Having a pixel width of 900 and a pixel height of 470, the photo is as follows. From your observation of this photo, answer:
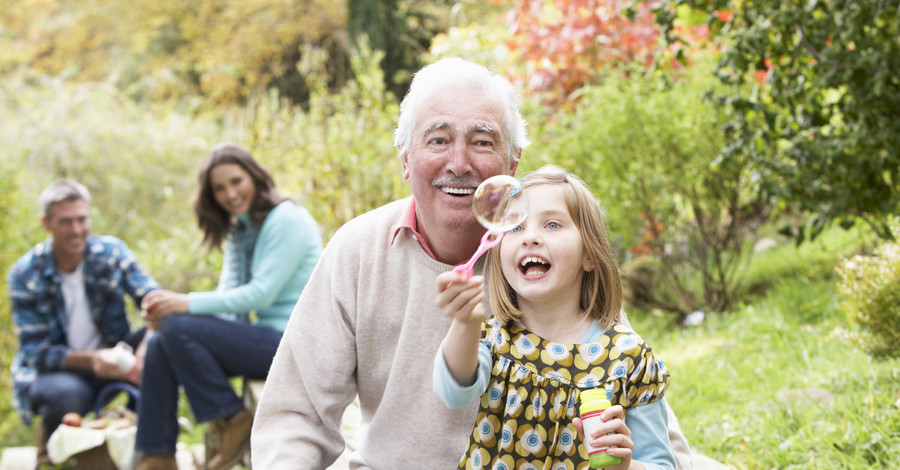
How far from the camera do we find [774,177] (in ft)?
13.6

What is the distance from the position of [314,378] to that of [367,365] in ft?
0.47

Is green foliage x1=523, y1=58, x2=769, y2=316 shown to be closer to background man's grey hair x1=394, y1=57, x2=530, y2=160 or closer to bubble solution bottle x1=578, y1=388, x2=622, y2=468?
background man's grey hair x1=394, y1=57, x2=530, y2=160

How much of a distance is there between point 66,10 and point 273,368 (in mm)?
18285

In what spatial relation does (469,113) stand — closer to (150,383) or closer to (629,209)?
(150,383)

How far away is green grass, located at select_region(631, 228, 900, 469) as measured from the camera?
9.14ft

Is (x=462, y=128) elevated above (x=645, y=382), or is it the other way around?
(x=462, y=128)

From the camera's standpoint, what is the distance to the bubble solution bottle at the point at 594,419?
5.03ft

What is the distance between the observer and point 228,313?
3900 mm

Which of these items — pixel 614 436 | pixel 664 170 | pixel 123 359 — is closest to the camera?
pixel 614 436

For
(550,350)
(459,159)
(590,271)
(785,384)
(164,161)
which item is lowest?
(785,384)

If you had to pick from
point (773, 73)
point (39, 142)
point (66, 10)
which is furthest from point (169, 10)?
point (773, 73)

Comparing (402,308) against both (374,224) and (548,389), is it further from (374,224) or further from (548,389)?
(548,389)

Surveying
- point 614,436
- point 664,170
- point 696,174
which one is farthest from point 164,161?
point 614,436

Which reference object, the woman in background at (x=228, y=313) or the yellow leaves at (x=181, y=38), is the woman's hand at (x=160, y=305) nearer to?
the woman in background at (x=228, y=313)
